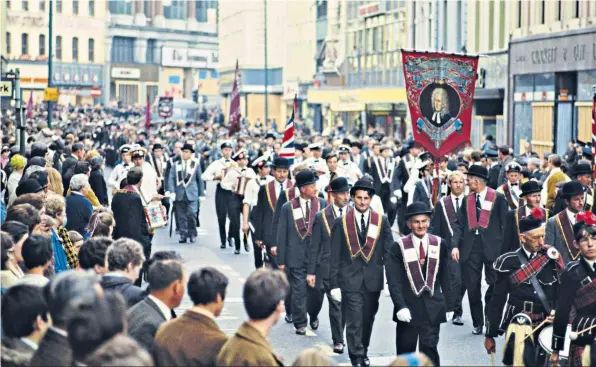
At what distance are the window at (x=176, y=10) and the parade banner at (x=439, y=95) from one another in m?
108

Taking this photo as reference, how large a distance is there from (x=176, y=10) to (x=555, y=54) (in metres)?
90.8

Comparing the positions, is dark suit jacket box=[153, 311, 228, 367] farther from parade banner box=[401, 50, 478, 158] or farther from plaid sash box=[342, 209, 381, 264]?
parade banner box=[401, 50, 478, 158]

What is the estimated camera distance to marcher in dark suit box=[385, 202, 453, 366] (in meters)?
11.3

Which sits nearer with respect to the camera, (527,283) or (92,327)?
(92,327)

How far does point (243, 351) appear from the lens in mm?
6617

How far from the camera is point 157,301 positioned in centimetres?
762

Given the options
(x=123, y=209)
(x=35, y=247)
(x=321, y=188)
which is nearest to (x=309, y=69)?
(x=321, y=188)

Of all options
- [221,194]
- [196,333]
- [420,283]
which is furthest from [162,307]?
[221,194]

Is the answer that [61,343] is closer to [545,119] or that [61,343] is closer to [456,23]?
[545,119]

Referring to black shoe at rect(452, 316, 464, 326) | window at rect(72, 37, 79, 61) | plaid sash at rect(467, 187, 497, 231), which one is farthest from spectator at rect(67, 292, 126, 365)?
window at rect(72, 37, 79, 61)

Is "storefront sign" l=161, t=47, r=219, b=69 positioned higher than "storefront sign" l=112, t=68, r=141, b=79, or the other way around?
"storefront sign" l=161, t=47, r=219, b=69

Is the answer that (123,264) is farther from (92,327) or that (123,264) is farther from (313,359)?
(92,327)

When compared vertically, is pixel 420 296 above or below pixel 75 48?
below

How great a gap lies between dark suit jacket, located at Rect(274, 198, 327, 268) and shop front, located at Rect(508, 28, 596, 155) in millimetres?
19113
